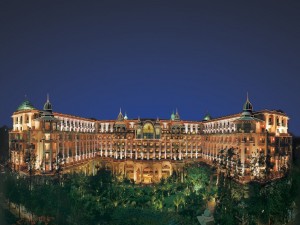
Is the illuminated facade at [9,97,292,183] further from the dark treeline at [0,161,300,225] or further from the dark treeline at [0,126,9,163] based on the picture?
the dark treeline at [0,126,9,163]

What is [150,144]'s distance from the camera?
4611 inches

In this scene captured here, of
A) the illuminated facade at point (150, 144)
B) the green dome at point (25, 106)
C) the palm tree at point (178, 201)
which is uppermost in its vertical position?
the green dome at point (25, 106)

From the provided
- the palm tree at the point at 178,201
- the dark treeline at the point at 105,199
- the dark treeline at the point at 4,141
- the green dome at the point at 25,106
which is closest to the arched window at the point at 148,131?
the dark treeline at the point at 105,199

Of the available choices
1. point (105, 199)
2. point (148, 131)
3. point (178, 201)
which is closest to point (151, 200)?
point (178, 201)

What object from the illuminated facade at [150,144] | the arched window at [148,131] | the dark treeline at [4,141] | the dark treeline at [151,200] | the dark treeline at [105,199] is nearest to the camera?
the dark treeline at [151,200]

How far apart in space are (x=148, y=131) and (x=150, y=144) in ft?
14.2

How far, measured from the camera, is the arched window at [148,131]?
117125mm

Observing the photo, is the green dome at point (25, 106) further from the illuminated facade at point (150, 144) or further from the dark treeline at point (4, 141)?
the dark treeline at point (4, 141)

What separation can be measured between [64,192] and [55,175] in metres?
17.3

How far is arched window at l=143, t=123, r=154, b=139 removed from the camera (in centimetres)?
11712

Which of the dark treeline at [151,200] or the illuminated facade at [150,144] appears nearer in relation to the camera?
the dark treeline at [151,200]

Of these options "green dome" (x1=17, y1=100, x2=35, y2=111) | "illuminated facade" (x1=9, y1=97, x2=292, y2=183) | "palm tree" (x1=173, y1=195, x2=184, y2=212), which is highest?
"green dome" (x1=17, y1=100, x2=35, y2=111)

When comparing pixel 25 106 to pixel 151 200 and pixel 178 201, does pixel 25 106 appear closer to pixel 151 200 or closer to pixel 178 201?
pixel 151 200

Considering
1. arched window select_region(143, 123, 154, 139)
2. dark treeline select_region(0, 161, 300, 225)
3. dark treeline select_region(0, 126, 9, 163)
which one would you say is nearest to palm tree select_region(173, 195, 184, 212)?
dark treeline select_region(0, 161, 300, 225)
